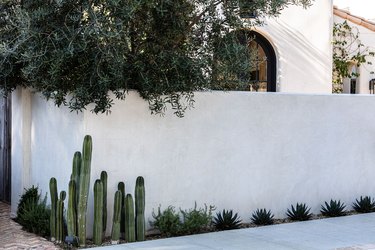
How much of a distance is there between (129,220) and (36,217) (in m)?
1.72

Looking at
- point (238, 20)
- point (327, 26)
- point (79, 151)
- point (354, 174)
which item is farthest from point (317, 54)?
point (79, 151)

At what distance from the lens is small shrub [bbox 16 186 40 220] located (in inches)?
414

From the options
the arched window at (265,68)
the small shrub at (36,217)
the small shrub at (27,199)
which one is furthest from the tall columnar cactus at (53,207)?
the arched window at (265,68)

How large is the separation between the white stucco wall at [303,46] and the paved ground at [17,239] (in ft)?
30.0

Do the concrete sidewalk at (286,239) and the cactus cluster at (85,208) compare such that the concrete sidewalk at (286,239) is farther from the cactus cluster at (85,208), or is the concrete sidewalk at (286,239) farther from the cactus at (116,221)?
the cactus cluster at (85,208)

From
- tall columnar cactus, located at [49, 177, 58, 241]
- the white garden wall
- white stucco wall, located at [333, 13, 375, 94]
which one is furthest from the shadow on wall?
tall columnar cactus, located at [49, 177, 58, 241]

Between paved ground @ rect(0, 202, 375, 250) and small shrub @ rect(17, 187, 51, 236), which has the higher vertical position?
small shrub @ rect(17, 187, 51, 236)

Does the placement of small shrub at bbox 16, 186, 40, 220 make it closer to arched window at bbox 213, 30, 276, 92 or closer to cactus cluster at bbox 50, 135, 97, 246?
cactus cluster at bbox 50, 135, 97, 246

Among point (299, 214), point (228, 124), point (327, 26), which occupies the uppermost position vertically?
point (327, 26)

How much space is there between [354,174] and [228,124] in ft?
11.4

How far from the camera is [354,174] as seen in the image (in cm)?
1264

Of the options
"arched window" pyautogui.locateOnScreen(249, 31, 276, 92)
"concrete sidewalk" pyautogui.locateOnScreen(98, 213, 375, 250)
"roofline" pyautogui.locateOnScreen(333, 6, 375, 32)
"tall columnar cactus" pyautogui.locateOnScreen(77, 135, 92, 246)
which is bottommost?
"concrete sidewalk" pyautogui.locateOnScreen(98, 213, 375, 250)

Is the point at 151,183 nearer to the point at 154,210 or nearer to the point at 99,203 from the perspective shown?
the point at 154,210

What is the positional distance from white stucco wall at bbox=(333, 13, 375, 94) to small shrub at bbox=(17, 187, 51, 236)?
12.1 metres
